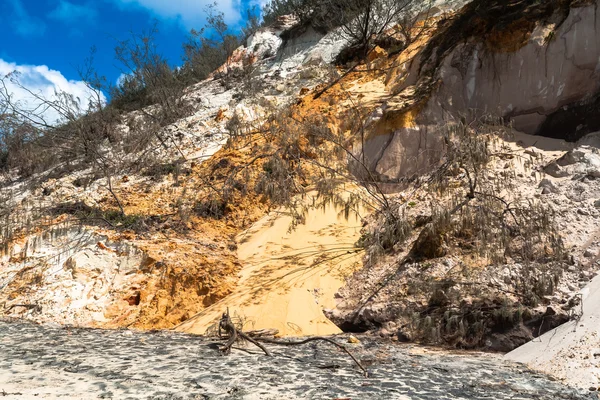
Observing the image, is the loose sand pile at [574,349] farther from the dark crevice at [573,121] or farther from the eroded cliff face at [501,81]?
the eroded cliff face at [501,81]

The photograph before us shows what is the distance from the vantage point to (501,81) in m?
7.80

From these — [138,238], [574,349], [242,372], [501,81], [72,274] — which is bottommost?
[242,372]

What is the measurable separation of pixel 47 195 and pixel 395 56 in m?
8.24

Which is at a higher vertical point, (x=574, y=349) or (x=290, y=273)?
(x=290, y=273)

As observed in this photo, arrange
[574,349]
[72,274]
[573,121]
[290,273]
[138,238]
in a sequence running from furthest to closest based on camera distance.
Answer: [573,121], [138,238], [290,273], [72,274], [574,349]

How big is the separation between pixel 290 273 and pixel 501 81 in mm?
4835

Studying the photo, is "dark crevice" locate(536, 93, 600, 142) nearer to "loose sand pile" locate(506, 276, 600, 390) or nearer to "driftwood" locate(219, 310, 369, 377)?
"loose sand pile" locate(506, 276, 600, 390)

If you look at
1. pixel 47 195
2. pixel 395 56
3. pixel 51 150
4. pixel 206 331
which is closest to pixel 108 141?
pixel 51 150

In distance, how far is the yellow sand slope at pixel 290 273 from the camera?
5289 millimetres

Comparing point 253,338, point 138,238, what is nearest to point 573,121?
point 253,338

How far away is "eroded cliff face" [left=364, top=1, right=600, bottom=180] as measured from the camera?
23.2 ft

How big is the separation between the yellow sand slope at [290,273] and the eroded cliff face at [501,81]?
1.87m

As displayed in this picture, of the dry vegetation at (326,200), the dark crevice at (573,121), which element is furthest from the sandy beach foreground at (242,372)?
the dark crevice at (573,121)

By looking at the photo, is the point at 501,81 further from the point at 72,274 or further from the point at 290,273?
the point at 72,274
